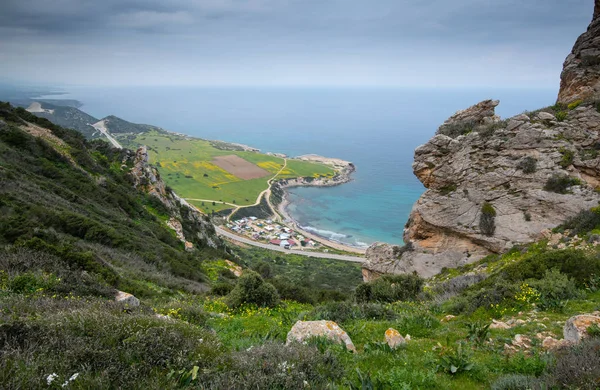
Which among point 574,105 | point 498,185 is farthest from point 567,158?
point 574,105

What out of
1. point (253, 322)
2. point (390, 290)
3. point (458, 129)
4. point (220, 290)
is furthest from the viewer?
point (458, 129)

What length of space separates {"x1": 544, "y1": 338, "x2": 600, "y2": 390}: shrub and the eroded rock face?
50.3ft

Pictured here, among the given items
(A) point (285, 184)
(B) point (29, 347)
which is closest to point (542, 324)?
(B) point (29, 347)

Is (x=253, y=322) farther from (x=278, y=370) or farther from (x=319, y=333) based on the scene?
(x=278, y=370)

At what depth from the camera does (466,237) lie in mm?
19562

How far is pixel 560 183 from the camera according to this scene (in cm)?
1741

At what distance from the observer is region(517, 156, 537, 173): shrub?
60.4 ft

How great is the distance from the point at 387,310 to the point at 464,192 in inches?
564

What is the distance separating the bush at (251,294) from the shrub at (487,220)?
13992 millimetres

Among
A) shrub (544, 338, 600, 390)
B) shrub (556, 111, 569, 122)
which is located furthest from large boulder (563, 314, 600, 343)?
shrub (556, 111, 569, 122)

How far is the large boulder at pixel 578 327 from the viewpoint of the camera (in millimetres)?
5449

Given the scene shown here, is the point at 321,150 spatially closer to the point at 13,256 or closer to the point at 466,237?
the point at 466,237

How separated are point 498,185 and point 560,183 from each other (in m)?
2.88

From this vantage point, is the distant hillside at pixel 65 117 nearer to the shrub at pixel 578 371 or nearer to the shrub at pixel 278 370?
the shrub at pixel 278 370
